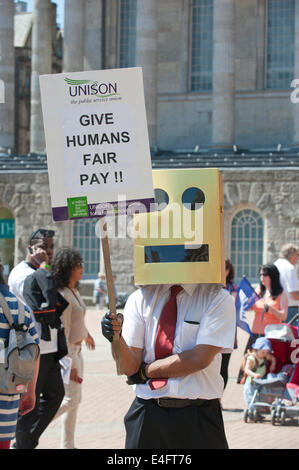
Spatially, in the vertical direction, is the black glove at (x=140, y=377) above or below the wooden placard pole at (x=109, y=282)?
below

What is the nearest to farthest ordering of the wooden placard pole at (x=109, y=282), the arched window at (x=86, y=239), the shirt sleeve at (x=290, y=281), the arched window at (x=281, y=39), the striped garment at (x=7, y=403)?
the wooden placard pole at (x=109, y=282)
the striped garment at (x=7, y=403)
the shirt sleeve at (x=290, y=281)
the arched window at (x=86, y=239)
the arched window at (x=281, y=39)

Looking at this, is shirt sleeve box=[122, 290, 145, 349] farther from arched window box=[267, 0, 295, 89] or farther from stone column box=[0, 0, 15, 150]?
arched window box=[267, 0, 295, 89]

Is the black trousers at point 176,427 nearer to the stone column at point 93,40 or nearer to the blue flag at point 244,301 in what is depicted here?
the blue flag at point 244,301

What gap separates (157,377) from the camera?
4953 mm

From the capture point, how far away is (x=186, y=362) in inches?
192

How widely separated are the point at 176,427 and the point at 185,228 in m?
1.02

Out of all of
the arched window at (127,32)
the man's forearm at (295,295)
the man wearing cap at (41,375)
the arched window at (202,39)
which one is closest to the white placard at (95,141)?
the man wearing cap at (41,375)

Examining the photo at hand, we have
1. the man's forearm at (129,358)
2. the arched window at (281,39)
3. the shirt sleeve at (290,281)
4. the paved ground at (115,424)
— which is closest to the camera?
the man's forearm at (129,358)

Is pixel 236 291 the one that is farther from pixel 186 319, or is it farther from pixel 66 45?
→ pixel 66 45

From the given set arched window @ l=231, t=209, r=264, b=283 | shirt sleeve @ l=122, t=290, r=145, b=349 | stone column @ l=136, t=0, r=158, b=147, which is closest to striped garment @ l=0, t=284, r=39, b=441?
shirt sleeve @ l=122, t=290, r=145, b=349

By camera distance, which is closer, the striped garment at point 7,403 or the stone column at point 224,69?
the striped garment at point 7,403

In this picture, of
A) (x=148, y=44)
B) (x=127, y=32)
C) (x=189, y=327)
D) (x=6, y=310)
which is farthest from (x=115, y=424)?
(x=127, y=32)

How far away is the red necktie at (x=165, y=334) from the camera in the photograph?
4.95 meters
